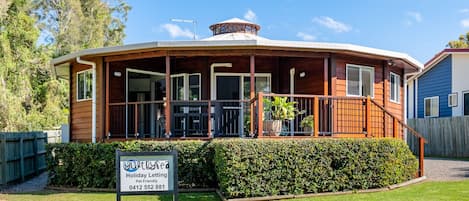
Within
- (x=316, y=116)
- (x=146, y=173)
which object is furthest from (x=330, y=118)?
(x=146, y=173)

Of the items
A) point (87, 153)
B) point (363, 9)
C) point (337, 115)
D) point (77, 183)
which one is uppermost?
point (363, 9)

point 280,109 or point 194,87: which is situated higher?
point 194,87

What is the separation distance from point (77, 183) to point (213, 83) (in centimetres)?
458

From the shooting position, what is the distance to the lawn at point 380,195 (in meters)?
8.93

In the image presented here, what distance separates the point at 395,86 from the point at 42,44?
2077 cm

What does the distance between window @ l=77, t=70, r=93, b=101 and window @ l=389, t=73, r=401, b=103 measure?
908 cm

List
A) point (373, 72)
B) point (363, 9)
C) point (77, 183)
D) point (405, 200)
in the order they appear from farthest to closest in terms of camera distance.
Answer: point (363, 9), point (373, 72), point (77, 183), point (405, 200)

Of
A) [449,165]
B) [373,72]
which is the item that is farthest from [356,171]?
[449,165]

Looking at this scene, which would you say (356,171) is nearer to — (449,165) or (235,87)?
(235,87)

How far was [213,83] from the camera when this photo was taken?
13.8 meters

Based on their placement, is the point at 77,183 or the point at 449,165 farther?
the point at 449,165

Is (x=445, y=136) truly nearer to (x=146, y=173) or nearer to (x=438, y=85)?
(x=438, y=85)

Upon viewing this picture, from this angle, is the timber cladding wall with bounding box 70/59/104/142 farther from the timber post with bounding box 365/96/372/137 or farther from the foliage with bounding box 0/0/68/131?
the foliage with bounding box 0/0/68/131

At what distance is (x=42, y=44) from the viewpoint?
2784cm
